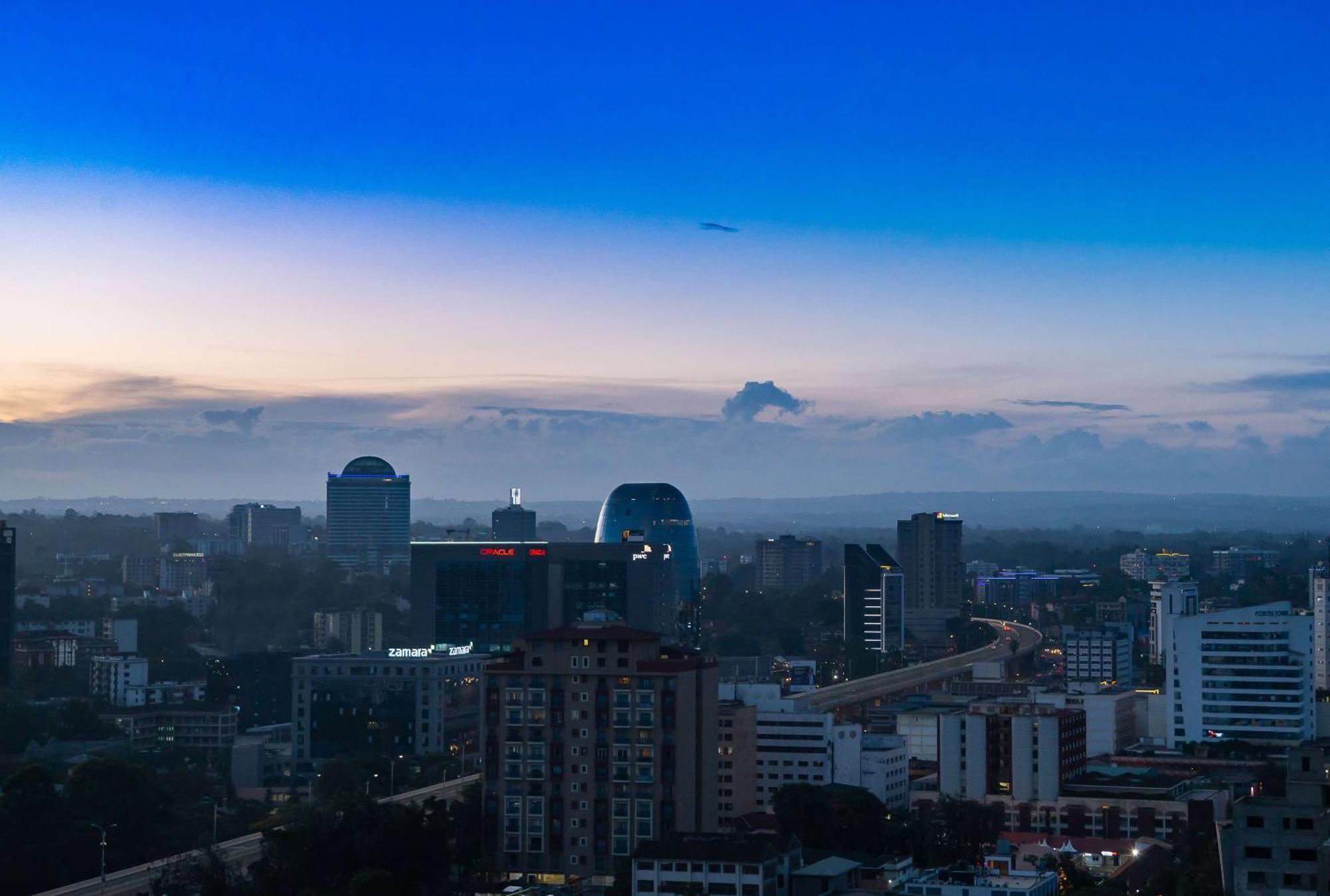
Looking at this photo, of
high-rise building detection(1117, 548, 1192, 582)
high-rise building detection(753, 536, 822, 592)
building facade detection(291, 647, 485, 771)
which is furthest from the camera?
high-rise building detection(753, 536, 822, 592)

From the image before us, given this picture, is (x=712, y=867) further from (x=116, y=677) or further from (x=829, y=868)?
(x=116, y=677)

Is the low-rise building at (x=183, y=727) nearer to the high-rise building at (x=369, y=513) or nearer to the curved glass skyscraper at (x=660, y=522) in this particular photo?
the curved glass skyscraper at (x=660, y=522)

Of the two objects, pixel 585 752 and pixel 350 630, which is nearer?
pixel 585 752

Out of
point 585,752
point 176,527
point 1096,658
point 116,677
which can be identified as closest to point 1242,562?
point 1096,658

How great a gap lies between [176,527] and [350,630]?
8166cm

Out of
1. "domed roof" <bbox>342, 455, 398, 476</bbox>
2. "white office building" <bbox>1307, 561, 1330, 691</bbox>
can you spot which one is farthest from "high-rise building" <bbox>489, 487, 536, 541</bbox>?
"white office building" <bbox>1307, 561, 1330, 691</bbox>

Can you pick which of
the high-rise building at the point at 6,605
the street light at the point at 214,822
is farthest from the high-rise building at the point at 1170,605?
the high-rise building at the point at 6,605

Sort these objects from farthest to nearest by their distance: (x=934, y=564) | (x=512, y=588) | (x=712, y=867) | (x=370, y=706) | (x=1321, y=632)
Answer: (x=934, y=564)
(x=1321, y=632)
(x=512, y=588)
(x=370, y=706)
(x=712, y=867)

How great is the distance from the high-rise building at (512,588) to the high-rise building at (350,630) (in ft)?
49.6

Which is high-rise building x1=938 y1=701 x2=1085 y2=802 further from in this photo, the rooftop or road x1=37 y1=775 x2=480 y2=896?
road x1=37 y1=775 x2=480 y2=896

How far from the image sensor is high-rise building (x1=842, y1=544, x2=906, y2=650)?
90062mm

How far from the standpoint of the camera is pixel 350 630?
80.8 m

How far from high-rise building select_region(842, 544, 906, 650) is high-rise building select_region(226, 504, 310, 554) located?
228 ft

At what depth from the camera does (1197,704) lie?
172 feet
